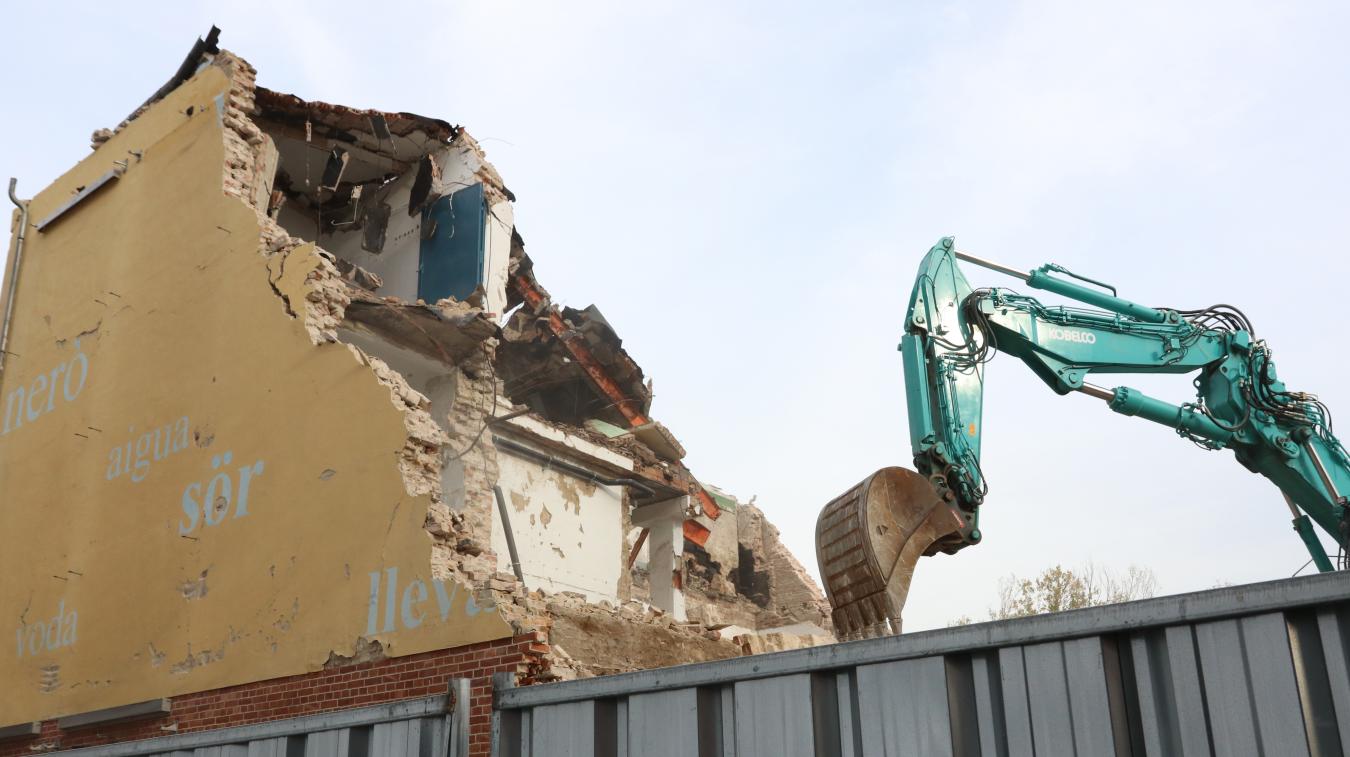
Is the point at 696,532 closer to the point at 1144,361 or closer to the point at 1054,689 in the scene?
the point at 1144,361

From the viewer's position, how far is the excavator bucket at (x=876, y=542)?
31.2 feet

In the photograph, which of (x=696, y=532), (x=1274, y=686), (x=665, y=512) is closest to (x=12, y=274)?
(x=665, y=512)

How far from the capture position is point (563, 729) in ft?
22.8

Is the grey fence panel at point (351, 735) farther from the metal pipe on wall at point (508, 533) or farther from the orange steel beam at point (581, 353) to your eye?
the orange steel beam at point (581, 353)

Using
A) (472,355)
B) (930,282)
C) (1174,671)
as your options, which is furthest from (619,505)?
(1174,671)

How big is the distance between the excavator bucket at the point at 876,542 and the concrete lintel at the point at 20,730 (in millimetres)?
7411

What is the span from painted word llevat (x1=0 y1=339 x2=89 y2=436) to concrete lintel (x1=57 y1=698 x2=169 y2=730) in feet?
12.0

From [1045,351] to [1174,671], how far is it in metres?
7.49

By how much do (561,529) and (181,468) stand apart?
570 centimetres

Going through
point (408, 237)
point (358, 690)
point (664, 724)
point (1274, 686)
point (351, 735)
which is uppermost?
point (408, 237)

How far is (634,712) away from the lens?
21.5ft

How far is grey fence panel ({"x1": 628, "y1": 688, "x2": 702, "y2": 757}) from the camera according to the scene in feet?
20.5

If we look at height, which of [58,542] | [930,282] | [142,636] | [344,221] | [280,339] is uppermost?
[344,221]

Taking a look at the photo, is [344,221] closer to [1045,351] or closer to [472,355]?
[472,355]
